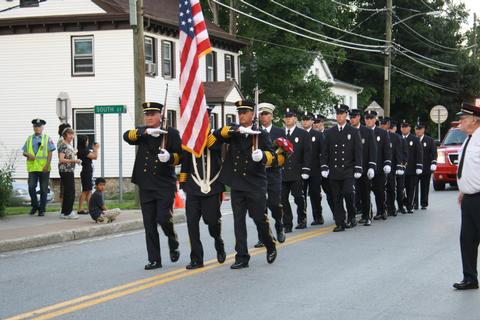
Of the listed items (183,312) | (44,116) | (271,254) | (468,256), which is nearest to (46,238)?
(271,254)

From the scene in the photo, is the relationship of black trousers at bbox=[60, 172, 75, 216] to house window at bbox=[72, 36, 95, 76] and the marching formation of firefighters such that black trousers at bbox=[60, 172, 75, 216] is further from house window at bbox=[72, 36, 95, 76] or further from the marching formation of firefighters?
house window at bbox=[72, 36, 95, 76]

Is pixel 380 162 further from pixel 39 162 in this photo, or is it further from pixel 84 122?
pixel 84 122

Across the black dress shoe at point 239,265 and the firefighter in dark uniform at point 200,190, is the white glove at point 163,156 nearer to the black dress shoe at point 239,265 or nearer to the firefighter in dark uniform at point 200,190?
the firefighter in dark uniform at point 200,190

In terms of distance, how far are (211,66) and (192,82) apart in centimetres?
2822

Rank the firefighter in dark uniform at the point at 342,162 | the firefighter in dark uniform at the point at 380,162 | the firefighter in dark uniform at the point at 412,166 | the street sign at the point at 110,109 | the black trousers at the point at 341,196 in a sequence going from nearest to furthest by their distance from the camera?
the black trousers at the point at 341,196, the firefighter in dark uniform at the point at 342,162, the firefighter in dark uniform at the point at 380,162, the firefighter in dark uniform at the point at 412,166, the street sign at the point at 110,109

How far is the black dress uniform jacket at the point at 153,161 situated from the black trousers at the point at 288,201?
4.57 m

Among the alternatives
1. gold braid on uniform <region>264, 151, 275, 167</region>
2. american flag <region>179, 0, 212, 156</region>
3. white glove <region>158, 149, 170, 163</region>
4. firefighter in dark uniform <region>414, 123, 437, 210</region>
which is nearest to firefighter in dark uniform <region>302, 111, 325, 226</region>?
american flag <region>179, 0, 212, 156</region>

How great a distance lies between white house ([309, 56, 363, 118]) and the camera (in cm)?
5857

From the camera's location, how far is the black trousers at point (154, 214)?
1036 centimetres

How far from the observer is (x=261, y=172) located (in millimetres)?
10578

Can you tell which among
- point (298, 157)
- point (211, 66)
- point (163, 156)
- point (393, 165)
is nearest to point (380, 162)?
point (393, 165)

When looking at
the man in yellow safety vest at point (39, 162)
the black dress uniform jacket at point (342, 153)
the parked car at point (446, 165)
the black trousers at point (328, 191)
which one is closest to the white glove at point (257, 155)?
the black dress uniform jacket at point (342, 153)

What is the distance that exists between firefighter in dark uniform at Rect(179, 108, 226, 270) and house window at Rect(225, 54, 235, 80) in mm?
30440

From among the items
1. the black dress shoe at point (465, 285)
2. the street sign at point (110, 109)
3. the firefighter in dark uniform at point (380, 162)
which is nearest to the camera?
the black dress shoe at point (465, 285)
